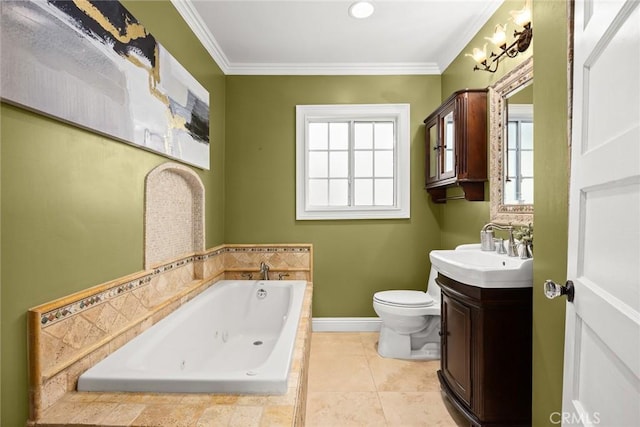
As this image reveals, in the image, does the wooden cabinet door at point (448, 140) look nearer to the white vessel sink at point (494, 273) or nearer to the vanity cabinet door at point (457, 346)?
the white vessel sink at point (494, 273)

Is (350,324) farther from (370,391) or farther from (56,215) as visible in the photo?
(56,215)

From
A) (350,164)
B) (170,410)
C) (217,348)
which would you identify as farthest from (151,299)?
(350,164)

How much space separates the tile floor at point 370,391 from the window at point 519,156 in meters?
1.35

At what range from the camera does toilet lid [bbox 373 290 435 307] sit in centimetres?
244

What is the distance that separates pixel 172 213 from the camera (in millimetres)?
2127

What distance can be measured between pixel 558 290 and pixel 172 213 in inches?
82.5

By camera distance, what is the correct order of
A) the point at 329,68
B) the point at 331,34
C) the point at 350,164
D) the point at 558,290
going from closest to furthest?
the point at 558,290 < the point at 331,34 < the point at 329,68 < the point at 350,164

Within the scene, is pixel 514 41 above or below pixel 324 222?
above

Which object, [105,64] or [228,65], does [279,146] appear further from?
[105,64]

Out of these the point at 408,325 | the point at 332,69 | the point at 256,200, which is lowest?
the point at 408,325

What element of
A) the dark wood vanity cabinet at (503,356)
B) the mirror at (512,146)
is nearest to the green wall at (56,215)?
the dark wood vanity cabinet at (503,356)

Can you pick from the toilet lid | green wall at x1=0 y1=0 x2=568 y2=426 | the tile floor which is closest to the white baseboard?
green wall at x1=0 y1=0 x2=568 y2=426

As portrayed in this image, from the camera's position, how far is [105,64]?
133cm

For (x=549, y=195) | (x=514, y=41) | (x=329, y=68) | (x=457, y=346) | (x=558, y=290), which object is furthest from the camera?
(x=329, y=68)
